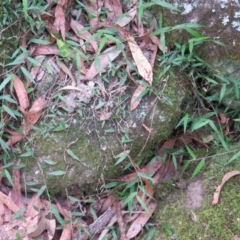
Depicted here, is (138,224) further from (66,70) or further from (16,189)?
(66,70)

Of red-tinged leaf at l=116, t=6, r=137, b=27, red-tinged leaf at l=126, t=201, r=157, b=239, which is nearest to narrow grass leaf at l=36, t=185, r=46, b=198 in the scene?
red-tinged leaf at l=126, t=201, r=157, b=239

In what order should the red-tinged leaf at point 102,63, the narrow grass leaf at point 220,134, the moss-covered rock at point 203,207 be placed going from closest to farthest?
the moss-covered rock at point 203,207 < the narrow grass leaf at point 220,134 < the red-tinged leaf at point 102,63

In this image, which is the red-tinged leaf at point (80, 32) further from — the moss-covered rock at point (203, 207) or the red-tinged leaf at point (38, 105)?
the moss-covered rock at point (203, 207)

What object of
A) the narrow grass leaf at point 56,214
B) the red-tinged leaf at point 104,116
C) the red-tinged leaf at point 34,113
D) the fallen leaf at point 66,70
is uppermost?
the fallen leaf at point 66,70

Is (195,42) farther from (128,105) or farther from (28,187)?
(28,187)

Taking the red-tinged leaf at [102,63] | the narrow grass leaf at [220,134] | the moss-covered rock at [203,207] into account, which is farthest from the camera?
the red-tinged leaf at [102,63]

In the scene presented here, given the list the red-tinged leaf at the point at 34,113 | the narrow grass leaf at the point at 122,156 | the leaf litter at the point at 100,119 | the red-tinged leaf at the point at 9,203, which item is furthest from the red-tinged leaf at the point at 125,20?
the red-tinged leaf at the point at 9,203

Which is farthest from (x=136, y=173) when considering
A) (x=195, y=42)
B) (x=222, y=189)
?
(x=195, y=42)
